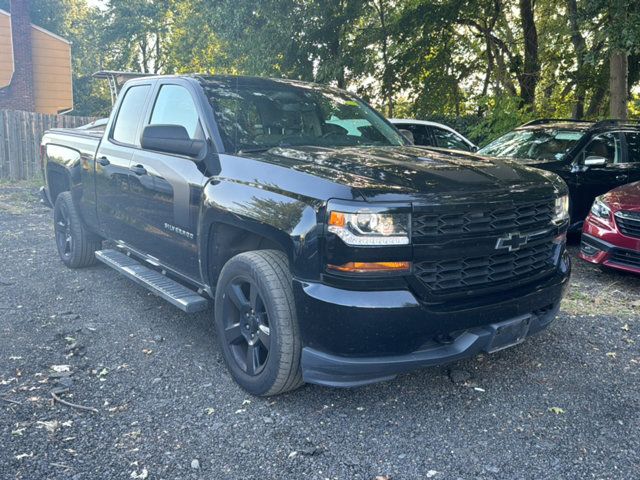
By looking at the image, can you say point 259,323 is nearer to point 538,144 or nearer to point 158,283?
point 158,283

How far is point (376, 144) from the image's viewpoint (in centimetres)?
443

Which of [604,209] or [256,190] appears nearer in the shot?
[256,190]

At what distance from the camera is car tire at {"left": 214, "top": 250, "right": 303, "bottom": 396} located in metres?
3.13

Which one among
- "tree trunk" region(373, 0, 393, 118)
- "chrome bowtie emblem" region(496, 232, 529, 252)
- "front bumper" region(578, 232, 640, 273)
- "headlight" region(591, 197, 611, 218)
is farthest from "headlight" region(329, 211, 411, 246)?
"tree trunk" region(373, 0, 393, 118)

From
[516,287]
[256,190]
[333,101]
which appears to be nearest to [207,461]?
[256,190]

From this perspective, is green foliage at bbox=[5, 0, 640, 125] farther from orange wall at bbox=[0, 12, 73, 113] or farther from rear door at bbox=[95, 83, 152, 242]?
rear door at bbox=[95, 83, 152, 242]

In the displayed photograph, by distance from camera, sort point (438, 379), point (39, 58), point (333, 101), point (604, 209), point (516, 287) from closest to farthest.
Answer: point (516, 287) < point (438, 379) < point (333, 101) < point (604, 209) < point (39, 58)

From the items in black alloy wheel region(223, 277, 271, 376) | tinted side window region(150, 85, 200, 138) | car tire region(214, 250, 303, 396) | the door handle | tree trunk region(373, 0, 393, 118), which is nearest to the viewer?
car tire region(214, 250, 303, 396)

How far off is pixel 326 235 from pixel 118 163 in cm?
275

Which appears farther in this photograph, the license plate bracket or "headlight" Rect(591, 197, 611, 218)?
"headlight" Rect(591, 197, 611, 218)

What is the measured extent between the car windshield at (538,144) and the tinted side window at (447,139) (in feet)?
9.27

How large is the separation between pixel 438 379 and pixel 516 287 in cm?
81

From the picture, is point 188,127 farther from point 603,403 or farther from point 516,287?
point 603,403

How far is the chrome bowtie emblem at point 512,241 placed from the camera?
316 cm
